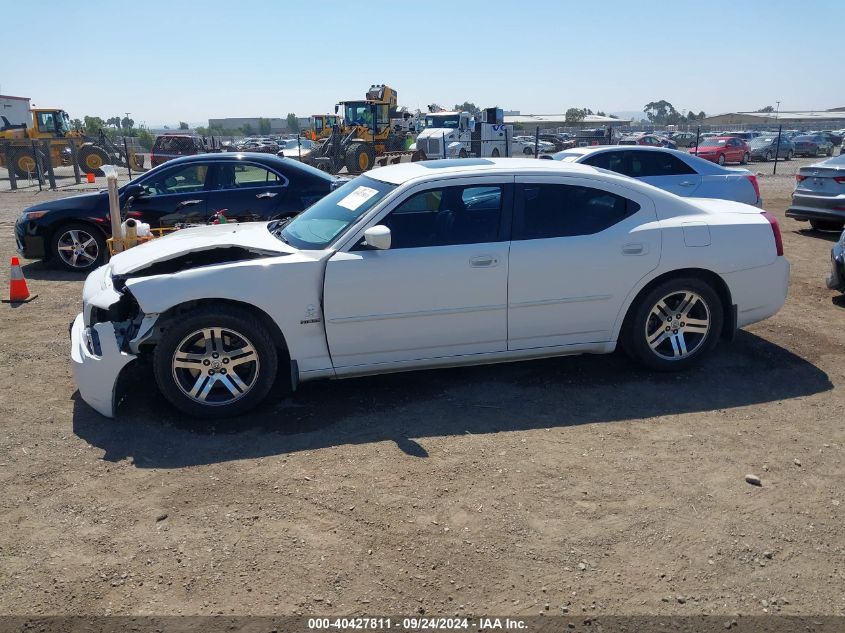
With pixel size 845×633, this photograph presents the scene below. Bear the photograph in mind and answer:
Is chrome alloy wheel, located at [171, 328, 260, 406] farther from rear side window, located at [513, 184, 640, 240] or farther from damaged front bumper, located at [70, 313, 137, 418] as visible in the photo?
rear side window, located at [513, 184, 640, 240]

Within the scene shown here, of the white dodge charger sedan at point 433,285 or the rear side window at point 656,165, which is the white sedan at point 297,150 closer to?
the rear side window at point 656,165

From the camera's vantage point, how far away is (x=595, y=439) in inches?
170

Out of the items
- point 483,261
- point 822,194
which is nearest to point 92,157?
point 822,194

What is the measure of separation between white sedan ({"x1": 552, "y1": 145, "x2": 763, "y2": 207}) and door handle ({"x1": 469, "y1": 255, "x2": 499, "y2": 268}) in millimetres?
6315

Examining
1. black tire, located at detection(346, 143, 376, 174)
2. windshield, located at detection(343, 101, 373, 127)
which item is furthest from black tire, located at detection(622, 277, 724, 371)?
windshield, located at detection(343, 101, 373, 127)

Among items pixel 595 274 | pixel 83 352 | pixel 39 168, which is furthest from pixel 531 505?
pixel 39 168

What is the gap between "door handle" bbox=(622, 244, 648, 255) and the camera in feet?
16.5

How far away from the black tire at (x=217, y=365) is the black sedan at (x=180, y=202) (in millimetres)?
4693

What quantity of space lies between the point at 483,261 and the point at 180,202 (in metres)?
5.64

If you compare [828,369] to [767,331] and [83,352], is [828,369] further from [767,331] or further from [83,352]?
[83,352]

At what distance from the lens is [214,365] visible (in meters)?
4.57

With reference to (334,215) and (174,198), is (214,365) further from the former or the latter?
(174,198)

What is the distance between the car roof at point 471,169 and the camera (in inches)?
197

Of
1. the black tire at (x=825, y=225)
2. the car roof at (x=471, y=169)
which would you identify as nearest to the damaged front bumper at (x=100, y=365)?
the car roof at (x=471, y=169)
